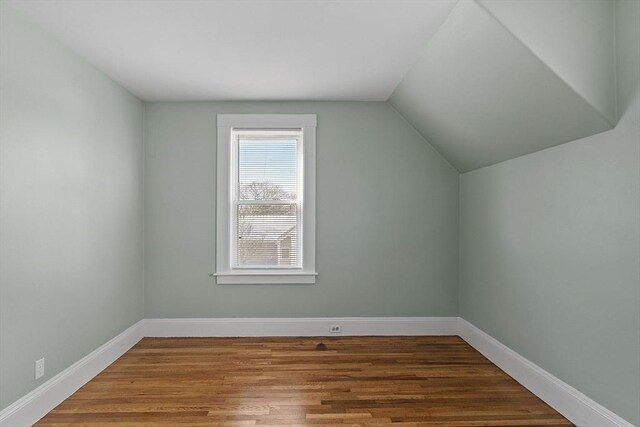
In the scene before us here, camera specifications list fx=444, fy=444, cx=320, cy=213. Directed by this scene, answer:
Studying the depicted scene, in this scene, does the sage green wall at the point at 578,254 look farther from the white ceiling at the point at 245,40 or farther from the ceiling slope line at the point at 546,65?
the white ceiling at the point at 245,40

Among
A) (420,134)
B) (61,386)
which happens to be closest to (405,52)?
(420,134)

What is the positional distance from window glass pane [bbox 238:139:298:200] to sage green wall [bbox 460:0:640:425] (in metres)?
1.93

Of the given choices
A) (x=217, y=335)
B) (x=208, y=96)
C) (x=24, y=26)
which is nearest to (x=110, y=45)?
(x=24, y=26)

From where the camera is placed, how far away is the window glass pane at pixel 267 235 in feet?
15.3

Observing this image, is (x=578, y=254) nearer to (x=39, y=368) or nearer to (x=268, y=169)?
(x=268, y=169)

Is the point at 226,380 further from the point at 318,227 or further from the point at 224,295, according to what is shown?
the point at 318,227

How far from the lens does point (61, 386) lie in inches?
119

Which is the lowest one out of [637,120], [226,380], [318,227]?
[226,380]

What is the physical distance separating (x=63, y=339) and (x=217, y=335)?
1707mm

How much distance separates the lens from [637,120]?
7.41 ft

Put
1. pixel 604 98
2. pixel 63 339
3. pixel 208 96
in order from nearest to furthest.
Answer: pixel 604 98, pixel 63 339, pixel 208 96

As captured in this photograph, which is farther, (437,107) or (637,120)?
(437,107)

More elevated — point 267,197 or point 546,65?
point 546,65

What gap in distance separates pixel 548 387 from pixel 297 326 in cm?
239
